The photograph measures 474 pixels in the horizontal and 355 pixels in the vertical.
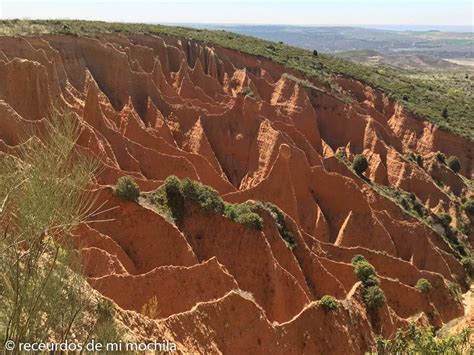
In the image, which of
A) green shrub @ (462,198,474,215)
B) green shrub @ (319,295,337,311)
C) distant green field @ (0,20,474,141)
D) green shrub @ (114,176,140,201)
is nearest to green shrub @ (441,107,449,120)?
distant green field @ (0,20,474,141)

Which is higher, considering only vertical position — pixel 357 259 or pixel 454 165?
pixel 357 259

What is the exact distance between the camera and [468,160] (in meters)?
61.3

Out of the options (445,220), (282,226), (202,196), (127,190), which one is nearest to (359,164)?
(445,220)

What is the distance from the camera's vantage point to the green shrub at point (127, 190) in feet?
82.8

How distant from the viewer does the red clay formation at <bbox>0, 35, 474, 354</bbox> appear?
69.9 feet

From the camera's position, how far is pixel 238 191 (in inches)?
1363

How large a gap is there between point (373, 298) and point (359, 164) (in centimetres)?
2581

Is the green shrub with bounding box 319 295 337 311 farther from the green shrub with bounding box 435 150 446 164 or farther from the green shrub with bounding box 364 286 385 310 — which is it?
the green shrub with bounding box 435 150 446 164

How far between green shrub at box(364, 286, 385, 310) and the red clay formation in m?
0.48

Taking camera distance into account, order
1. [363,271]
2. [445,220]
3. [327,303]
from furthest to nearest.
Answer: [445,220] < [363,271] < [327,303]

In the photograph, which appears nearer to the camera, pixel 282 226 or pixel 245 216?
pixel 245 216

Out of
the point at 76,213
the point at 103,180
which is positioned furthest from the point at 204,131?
the point at 76,213

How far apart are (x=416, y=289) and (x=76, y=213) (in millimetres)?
26570

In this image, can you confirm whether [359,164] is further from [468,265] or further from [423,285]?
[423,285]
